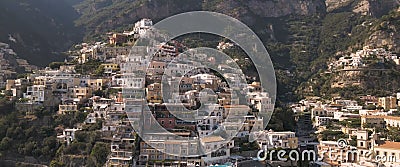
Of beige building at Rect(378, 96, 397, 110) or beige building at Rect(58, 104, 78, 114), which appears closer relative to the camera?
beige building at Rect(58, 104, 78, 114)

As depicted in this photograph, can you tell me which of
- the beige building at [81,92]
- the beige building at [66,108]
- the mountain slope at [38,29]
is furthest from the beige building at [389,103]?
the mountain slope at [38,29]

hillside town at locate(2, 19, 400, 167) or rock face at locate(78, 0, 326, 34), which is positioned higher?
rock face at locate(78, 0, 326, 34)

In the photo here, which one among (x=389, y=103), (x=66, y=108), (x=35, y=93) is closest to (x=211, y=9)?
(x=389, y=103)

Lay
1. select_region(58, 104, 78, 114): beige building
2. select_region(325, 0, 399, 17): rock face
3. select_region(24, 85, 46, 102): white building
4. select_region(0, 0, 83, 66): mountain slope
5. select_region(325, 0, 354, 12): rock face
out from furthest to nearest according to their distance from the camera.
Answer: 1. select_region(325, 0, 354, 12): rock face
2. select_region(325, 0, 399, 17): rock face
3. select_region(0, 0, 83, 66): mountain slope
4. select_region(24, 85, 46, 102): white building
5. select_region(58, 104, 78, 114): beige building

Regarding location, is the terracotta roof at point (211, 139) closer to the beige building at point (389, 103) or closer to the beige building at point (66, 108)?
the beige building at point (66, 108)

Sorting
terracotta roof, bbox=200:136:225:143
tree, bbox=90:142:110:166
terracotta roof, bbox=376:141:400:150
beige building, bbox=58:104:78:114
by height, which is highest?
beige building, bbox=58:104:78:114

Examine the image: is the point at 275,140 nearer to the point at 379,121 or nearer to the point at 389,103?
the point at 379,121

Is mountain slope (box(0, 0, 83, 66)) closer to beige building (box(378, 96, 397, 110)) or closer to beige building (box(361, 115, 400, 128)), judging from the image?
beige building (box(378, 96, 397, 110))

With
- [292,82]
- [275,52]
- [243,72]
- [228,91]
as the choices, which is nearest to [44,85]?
[228,91]

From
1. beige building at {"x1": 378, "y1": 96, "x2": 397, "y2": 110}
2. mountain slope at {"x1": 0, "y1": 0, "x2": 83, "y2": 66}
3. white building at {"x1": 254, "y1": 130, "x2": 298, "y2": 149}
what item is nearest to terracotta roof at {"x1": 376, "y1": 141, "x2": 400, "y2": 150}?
white building at {"x1": 254, "y1": 130, "x2": 298, "y2": 149}

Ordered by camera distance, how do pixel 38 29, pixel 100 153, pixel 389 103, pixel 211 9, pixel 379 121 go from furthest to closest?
pixel 38 29
pixel 211 9
pixel 389 103
pixel 379 121
pixel 100 153
